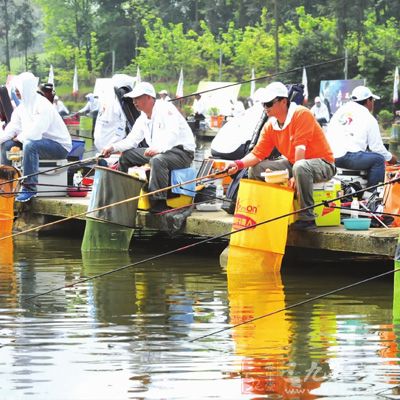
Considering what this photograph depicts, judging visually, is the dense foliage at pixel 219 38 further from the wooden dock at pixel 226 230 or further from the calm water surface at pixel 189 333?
the calm water surface at pixel 189 333

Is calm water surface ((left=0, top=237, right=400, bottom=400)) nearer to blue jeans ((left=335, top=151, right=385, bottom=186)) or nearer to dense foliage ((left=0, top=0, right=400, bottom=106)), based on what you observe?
blue jeans ((left=335, top=151, right=385, bottom=186))

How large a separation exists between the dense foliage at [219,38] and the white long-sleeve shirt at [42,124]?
43553mm

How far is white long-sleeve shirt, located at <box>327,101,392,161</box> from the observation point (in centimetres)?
1506

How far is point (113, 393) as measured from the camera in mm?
8180

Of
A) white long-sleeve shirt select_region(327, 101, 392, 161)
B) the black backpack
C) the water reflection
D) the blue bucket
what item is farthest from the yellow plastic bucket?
the blue bucket

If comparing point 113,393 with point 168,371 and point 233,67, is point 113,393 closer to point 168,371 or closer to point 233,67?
point 168,371

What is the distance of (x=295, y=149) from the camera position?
13414mm

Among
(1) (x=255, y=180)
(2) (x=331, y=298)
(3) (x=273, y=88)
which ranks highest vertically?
(3) (x=273, y=88)

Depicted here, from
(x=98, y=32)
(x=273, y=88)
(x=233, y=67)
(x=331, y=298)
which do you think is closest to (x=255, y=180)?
(x=273, y=88)

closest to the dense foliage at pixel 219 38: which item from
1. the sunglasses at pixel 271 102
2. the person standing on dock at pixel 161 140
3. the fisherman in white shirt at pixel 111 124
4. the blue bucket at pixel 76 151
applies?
the blue bucket at pixel 76 151

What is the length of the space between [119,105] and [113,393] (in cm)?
975

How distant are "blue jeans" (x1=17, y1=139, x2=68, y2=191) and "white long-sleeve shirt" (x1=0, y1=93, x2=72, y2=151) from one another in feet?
0.23

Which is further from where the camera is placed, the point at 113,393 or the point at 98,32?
the point at 98,32

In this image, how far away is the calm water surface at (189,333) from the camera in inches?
330
